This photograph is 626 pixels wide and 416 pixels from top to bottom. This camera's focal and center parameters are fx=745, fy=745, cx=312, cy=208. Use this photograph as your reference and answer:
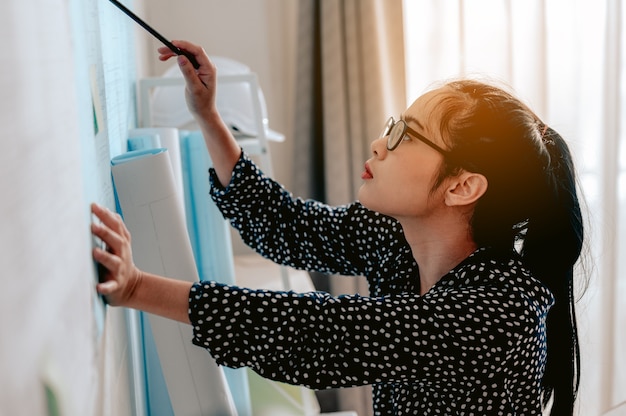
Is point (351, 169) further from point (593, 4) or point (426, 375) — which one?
point (426, 375)

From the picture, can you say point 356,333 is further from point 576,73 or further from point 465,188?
point 576,73

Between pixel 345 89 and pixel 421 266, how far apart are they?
4.65 feet

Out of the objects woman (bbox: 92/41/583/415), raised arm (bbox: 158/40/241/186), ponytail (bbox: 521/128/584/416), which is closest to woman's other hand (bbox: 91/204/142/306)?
woman (bbox: 92/41/583/415)

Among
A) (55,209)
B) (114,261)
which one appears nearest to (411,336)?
(114,261)

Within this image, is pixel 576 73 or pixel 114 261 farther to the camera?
pixel 576 73

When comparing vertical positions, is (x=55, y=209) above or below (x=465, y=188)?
above

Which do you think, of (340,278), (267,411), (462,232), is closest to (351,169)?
(340,278)

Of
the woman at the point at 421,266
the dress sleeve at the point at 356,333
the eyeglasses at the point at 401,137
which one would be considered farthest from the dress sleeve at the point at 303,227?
the dress sleeve at the point at 356,333

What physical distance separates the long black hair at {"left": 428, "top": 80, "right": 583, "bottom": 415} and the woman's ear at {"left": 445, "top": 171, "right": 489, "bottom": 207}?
1cm

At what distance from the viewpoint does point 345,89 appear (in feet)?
8.36

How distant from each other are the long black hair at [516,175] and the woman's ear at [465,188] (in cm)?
1

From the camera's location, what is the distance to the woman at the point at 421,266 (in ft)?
2.92

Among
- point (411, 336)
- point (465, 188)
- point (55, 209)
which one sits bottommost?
point (411, 336)

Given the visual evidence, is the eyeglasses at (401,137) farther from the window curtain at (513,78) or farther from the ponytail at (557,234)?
the window curtain at (513,78)
